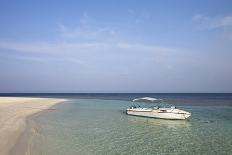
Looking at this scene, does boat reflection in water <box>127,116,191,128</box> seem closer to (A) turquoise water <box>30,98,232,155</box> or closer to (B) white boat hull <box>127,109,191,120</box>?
(B) white boat hull <box>127,109,191,120</box>

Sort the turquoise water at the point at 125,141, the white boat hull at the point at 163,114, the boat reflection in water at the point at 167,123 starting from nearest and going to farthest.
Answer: the turquoise water at the point at 125,141
the boat reflection in water at the point at 167,123
the white boat hull at the point at 163,114

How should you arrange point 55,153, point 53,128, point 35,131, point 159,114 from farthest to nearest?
point 159,114, point 53,128, point 35,131, point 55,153

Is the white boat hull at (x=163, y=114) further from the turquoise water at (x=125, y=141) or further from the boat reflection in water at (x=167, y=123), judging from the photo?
the turquoise water at (x=125, y=141)

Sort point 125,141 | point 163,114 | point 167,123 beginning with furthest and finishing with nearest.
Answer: point 163,114 < point 167,123 < point 125,141

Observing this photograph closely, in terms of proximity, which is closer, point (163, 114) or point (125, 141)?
point (125, 141)

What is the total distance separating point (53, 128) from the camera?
26.2 m

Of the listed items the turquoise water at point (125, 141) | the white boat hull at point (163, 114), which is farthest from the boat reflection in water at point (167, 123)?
the turquoise water at point (125, 141)

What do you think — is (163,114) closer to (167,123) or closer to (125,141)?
(167,123)

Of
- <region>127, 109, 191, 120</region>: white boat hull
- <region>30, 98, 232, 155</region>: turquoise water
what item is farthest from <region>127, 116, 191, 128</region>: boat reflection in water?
<region>30, 98, 232, 155</region>: turquoise water

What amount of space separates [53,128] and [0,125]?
5.05 m

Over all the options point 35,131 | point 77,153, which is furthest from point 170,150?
point 35,131

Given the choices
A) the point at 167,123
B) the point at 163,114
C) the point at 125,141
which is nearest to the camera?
the point at 125,141

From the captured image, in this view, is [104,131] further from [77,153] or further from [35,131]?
[77,153]

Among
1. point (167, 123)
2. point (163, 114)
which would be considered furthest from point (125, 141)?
point (163, 114)
